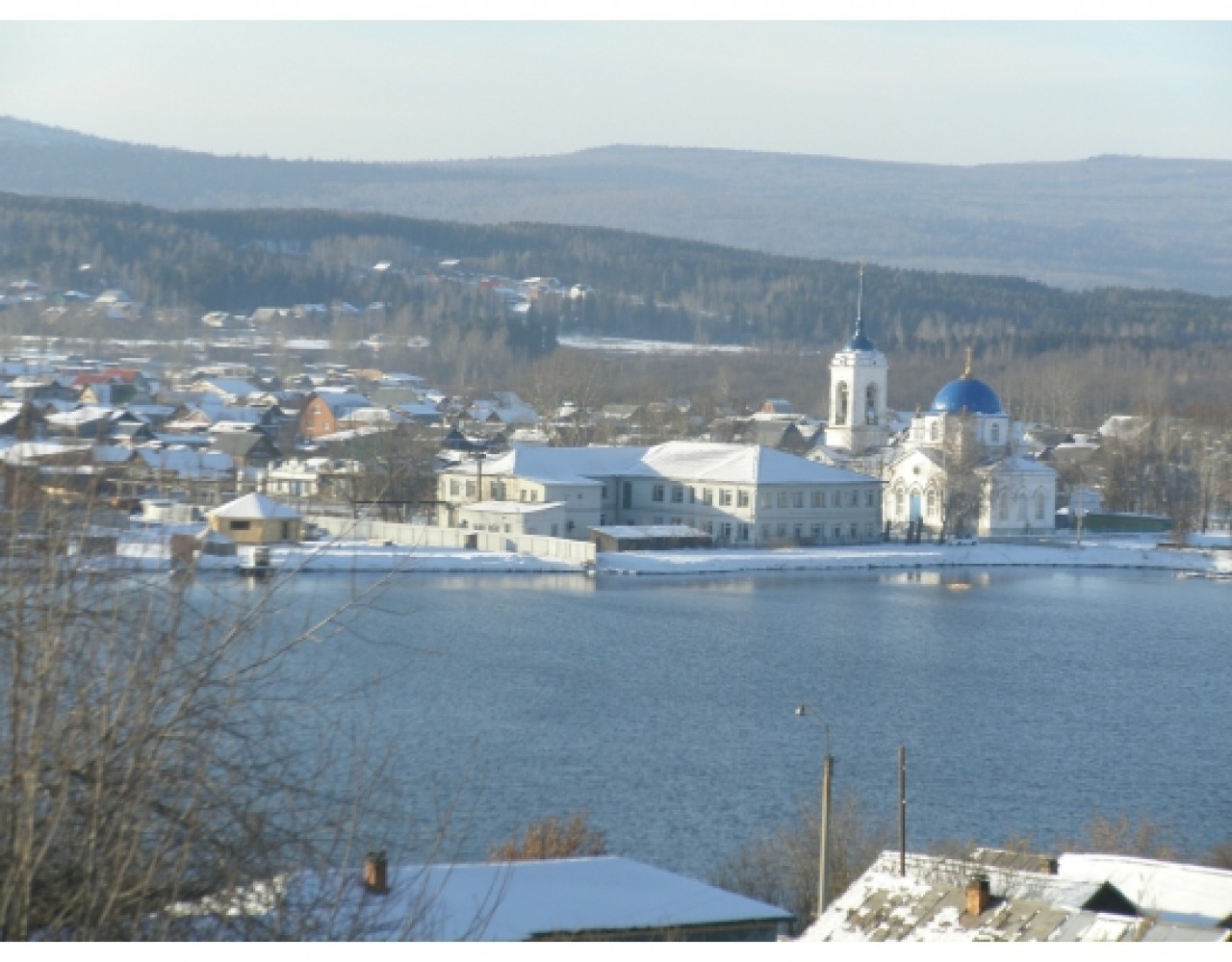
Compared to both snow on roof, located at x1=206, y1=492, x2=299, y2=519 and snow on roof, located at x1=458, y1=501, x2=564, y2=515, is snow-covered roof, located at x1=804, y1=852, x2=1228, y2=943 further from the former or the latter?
snow on roof, located at x1=458, y1=501, x2=564, y2=515

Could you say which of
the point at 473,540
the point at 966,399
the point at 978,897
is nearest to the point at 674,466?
the point at 473,540

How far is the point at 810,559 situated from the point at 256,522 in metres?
3.67

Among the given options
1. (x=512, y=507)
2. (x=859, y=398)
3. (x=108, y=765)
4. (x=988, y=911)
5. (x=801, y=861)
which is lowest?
(x=512, y=507)

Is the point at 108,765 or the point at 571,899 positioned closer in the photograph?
the point at 108,765

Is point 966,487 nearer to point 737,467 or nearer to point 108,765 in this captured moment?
point 737,467

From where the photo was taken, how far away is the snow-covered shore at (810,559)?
13336 millimetres

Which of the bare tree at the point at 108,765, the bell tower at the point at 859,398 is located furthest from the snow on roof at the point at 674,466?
the bare tree at the point at 108,765

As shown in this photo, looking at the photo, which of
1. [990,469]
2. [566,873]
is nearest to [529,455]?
[990,469]

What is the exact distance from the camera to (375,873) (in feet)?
10.6

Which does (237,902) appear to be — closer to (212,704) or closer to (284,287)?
(212,704)

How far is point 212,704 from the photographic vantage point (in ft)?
7.49

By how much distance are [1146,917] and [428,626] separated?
7.12 meters

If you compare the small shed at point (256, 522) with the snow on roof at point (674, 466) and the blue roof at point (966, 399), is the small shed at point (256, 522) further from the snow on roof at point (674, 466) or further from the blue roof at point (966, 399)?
the blue roof at point (966, 399)

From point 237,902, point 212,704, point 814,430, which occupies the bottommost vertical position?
point 814,430
